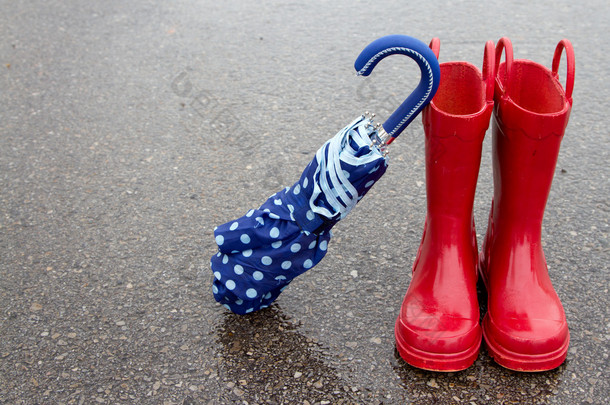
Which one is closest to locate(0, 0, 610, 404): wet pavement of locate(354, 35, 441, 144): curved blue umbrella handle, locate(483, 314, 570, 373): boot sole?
locate(483, 314, 570, 373): boot sole

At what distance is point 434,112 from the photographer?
1.38m

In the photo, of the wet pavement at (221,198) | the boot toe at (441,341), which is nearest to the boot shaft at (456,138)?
the boot toe at (441,341)

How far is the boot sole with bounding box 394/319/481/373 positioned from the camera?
4.57 ft

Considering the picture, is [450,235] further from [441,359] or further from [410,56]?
[410,56]

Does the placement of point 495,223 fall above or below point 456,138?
below

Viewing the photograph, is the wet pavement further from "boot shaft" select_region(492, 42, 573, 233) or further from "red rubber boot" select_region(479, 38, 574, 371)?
"boot shaft" select_region(492, 42, 573, 233)

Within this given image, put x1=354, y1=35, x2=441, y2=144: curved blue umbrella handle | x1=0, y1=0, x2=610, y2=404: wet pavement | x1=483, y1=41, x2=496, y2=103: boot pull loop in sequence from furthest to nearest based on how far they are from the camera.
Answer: x1=0, y1=0, x2=610, y2=404: wet pavement < x1=483, y1=41, x2=496, y2=103: boot pull loop < x1=354, y1=35, x2=441, y2=144: curved blue umbrella handle

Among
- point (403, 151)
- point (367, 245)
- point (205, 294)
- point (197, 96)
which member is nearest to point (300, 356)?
point (205, 294)

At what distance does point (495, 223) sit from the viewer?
Answer: 157 cm

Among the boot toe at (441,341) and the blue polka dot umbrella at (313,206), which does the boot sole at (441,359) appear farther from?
the blue polka dot umbrella at (313,206)

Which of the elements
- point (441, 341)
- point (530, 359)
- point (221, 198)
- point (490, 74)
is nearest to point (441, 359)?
point (441, 341)

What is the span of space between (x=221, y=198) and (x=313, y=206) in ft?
2.93

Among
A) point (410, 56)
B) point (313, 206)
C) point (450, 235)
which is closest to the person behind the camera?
point (410, 56)

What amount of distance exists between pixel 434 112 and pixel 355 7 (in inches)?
101
